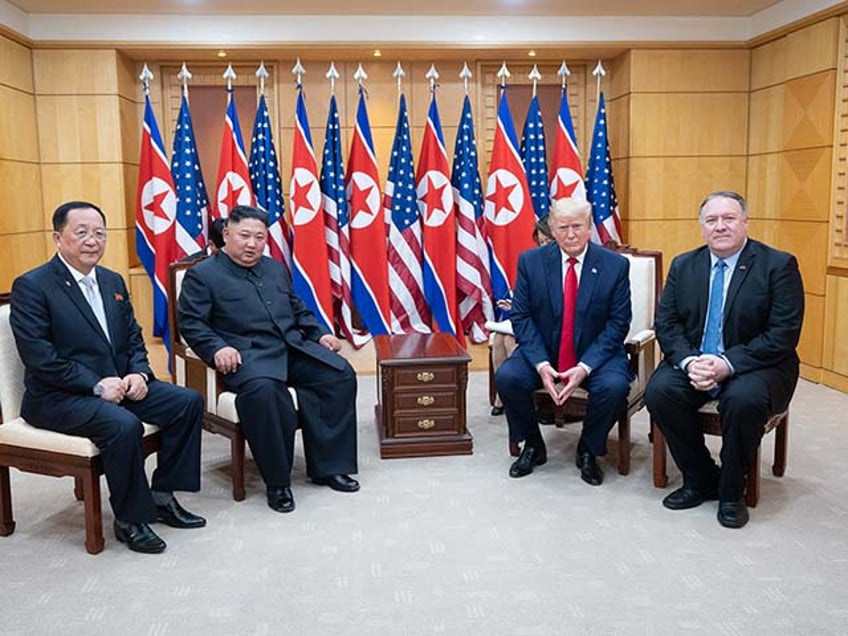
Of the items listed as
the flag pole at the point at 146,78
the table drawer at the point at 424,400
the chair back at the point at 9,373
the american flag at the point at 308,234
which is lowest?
the table drawer at the point at 424,400

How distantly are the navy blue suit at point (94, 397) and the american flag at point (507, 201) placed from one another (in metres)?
3.39

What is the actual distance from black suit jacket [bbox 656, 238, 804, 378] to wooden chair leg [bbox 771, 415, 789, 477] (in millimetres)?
418

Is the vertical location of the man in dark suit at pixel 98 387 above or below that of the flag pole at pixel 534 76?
below

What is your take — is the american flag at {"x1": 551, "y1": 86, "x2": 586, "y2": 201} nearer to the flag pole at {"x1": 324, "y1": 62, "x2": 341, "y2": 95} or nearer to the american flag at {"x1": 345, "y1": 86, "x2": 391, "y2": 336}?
the american flag at {"x1": 345, "y1": 86, "x2": 391, "y2": 336}

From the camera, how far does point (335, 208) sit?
612 centimetres

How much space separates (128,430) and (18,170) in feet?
11.8

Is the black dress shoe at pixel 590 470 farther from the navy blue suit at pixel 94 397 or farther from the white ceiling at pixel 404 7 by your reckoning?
the white ceiling at pixel 404 7

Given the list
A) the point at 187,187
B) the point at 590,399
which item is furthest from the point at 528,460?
the point at 187,187

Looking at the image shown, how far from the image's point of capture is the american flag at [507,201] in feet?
20.4

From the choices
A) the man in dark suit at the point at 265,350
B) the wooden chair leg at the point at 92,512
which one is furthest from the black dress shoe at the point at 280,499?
the wooden chair leg at the point at 92,512

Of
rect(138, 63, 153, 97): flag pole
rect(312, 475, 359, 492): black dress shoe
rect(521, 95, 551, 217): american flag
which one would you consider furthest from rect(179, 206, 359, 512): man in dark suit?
rect(521, 95, 551, 217): american flag

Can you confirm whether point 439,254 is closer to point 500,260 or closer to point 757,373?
point 500,260

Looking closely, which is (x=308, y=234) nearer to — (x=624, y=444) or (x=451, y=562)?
(x=624, y=444)

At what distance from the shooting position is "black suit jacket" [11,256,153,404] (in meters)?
3.02
